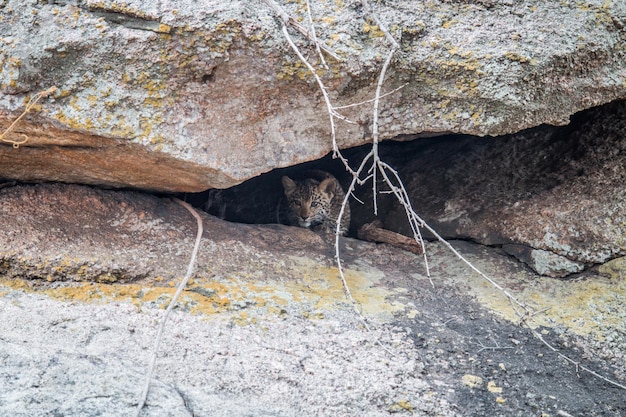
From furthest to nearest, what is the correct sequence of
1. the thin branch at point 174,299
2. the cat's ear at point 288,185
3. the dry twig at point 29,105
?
the cat's ear at point 288,185
the dry twig at point 29,105
the thin branch at point 174,299

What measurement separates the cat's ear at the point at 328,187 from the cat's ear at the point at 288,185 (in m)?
0.29

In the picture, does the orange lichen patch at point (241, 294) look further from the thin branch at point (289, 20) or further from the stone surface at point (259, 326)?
the thin branch at point (289, 20)

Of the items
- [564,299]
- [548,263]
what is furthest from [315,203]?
[564,299]

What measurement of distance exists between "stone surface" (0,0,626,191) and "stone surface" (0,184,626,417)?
434 millimetres

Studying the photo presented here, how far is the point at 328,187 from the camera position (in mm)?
6051

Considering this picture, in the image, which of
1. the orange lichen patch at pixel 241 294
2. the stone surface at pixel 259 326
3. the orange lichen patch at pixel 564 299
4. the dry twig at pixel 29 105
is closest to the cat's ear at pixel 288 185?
the stone surface at pixel 259 326

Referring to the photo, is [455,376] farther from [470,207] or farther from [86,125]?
[86,125]

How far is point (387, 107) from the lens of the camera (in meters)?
3.60

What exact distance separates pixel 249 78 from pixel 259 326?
1.33 meters

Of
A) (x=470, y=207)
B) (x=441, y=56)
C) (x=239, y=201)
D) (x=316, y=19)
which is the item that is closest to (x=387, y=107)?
(x=441, y=56)

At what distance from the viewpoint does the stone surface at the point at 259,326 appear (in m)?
2.64

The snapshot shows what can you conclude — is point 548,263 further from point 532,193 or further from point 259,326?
point 259,326

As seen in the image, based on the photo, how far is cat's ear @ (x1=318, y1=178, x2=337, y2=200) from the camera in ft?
19.6

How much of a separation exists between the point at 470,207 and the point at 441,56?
1.48 m
